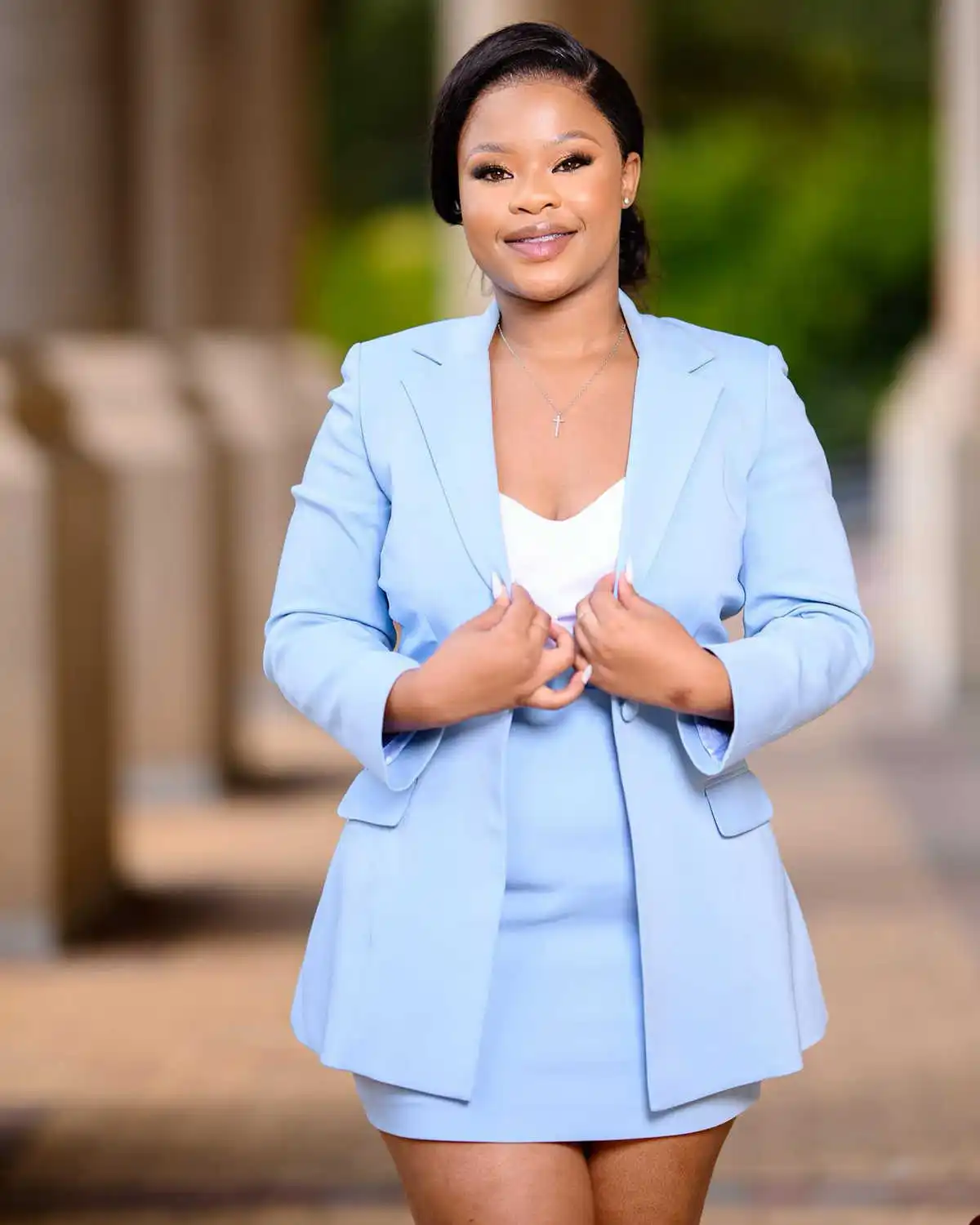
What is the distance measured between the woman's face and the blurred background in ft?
0.91

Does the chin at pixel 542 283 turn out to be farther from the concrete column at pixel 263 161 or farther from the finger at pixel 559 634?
the concrete column at pixel 263 161

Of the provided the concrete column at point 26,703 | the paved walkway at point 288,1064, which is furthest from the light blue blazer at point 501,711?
the concrete column at point 26,703

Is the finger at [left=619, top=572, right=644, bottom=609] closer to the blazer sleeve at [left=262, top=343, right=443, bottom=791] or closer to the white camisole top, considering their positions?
the white camisole top

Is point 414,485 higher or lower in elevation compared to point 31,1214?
higher

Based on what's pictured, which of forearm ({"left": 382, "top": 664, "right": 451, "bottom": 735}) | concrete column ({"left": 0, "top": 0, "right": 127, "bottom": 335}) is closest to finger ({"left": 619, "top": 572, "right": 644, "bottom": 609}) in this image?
forearm ({"left": 382, "top": 664, "right": 451, "bottom": 735})

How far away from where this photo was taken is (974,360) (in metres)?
15.2

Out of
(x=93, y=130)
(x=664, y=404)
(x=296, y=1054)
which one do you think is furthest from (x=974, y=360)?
(x=664, y=404)

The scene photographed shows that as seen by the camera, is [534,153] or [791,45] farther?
[791,45]

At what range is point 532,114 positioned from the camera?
2.75m

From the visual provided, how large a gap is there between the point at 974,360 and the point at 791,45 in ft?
77.1

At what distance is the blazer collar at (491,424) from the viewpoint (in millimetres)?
2734

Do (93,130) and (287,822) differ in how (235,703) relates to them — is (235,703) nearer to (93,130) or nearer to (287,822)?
(287,822)

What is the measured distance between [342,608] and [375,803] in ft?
0.72

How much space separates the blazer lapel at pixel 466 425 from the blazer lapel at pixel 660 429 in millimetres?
147
